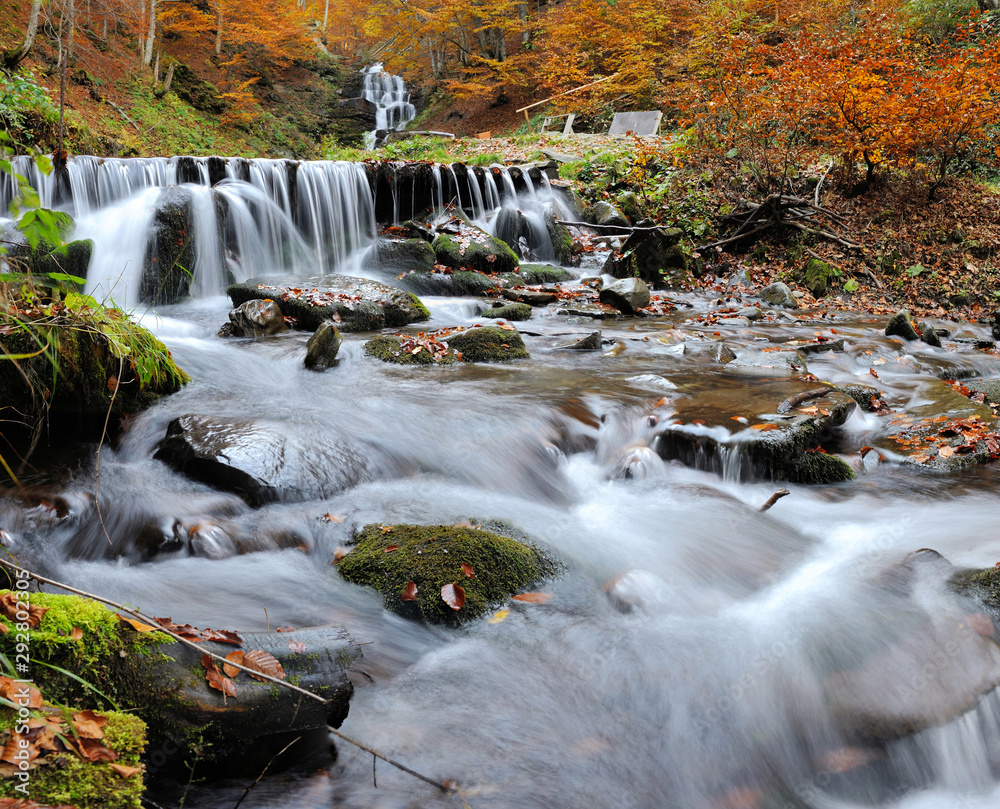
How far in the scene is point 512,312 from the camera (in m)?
9.48

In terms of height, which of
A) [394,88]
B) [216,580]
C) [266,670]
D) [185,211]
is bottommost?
[216,580]

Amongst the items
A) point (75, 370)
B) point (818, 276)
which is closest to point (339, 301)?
point (75, 370)

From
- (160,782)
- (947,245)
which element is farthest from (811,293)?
(160,782)

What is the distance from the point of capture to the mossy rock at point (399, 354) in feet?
23.2

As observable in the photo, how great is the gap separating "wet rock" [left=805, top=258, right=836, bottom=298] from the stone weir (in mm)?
5732

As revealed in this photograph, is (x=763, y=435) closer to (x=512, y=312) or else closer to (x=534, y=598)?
(x=534, y=598)

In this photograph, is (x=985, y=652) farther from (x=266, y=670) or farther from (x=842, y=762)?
(x=266, y=670)

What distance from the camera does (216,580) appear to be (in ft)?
10.9

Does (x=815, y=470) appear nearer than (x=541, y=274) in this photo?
Yes

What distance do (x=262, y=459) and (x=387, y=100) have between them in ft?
107

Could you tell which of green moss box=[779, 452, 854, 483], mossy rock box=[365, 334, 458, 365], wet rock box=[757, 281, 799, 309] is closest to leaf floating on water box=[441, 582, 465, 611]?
green moss box=[779, 452, 854, 483]

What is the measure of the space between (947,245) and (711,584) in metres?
10.7

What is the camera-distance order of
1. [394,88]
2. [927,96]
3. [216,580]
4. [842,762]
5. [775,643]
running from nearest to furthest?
[842,762], [775,643], [216,580], [927,96], [394,88]

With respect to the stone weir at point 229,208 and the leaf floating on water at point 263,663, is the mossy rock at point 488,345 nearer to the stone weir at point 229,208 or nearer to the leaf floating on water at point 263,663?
the stone weir at point 229,208
